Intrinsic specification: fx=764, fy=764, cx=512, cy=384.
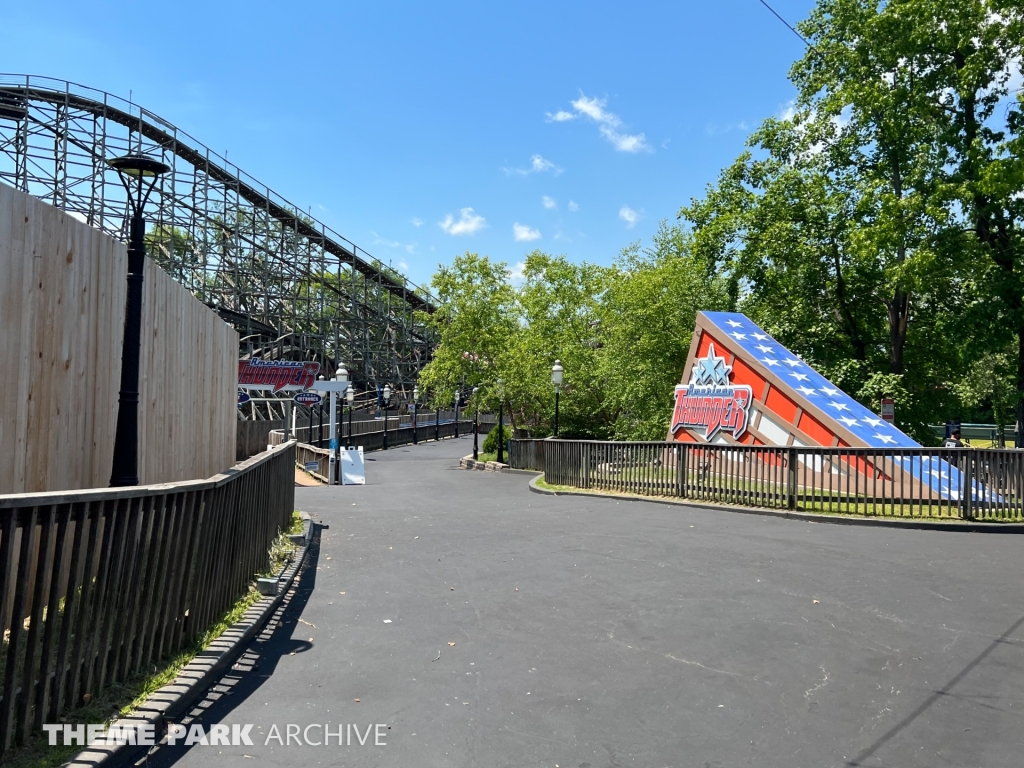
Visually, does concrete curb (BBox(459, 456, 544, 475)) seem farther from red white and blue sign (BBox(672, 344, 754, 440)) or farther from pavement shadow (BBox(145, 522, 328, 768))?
pavement shadow (BBox(145, 522, 328, 768))

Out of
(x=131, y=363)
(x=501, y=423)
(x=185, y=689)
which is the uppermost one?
(x=131, y=363)

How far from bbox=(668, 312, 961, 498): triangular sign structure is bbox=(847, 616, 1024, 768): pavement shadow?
703 centimetres

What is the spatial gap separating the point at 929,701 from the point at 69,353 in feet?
19.7

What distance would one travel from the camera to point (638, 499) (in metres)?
14.9

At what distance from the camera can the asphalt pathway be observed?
381 cm

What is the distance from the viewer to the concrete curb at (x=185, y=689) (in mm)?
3365

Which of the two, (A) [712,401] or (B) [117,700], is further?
(A) [712,401]

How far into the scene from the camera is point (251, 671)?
4.82 meters

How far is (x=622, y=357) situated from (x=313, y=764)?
79.9 ft

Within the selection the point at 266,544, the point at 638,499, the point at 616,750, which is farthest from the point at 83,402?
the point at 638,499

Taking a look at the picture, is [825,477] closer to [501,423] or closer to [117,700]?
[117,700]

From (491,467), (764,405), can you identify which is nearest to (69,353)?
(764,405)

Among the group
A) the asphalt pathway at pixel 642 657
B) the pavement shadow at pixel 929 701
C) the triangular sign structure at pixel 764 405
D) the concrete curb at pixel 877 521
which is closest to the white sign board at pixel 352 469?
the triangular sign structure at pixel 764 405

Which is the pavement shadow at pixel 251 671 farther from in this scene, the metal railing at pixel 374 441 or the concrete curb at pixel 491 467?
the concrete curb at pixel 491 467
